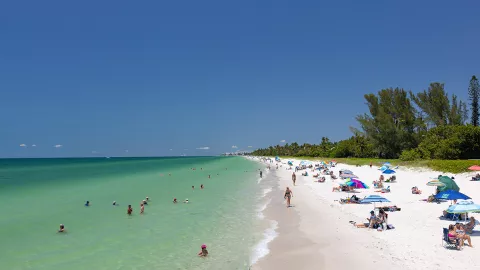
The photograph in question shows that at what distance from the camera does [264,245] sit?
41.5 ft

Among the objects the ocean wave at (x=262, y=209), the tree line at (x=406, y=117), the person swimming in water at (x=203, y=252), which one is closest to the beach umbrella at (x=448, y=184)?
the ocean wave at (x=262, y=209)

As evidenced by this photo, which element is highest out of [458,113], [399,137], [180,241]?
[458,113]

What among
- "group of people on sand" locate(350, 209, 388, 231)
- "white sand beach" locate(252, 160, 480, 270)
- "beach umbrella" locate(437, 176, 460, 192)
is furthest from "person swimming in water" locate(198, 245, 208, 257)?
"beach umbrella" locate(437, 176, 460, 192)

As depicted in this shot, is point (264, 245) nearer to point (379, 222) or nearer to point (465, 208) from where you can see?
point (379, 222)

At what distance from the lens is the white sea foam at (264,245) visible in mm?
11252

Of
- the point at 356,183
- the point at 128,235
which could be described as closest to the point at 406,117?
the point at 356,183

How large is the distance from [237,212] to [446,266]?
12.7 metres

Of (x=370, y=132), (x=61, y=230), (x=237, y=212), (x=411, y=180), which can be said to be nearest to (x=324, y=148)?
(x=370, y=132)

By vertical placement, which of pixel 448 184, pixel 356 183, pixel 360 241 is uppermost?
pixel 448 184

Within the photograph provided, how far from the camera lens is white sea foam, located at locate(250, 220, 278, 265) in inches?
443

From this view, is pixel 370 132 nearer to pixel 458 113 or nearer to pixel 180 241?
pixel 458 113

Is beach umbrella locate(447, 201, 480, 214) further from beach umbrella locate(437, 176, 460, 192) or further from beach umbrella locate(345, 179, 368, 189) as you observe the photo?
beach umbrella locate(345, 179, 368, 189)

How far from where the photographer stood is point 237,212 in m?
20.0

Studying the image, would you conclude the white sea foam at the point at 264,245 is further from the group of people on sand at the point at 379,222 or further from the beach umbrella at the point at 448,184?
the beach umbrella at the point at 448,184
